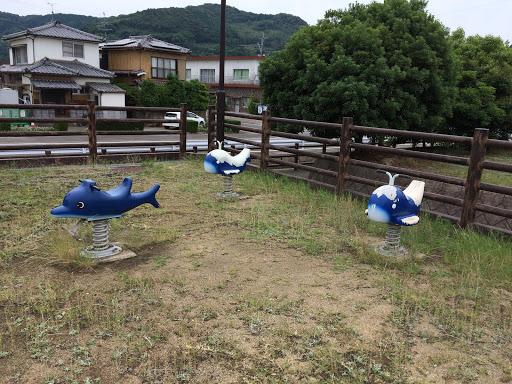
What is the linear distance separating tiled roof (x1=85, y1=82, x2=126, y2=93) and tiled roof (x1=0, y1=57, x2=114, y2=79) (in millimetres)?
631

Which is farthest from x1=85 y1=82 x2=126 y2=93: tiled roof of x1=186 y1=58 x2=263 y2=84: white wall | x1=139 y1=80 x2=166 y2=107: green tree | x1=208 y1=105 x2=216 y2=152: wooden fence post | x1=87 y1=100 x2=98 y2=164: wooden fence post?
x1=87 y1=100 x2=98 y2=164: wooden fence post

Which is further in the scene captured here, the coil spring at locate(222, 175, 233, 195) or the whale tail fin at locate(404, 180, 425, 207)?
the coil spring at locate(222, 175, 233, 195)

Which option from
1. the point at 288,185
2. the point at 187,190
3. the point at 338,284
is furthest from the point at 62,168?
the point at 338,284

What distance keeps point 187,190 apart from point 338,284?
4177 mm

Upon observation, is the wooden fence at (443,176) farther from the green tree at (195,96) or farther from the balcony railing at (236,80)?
the balcony railing at (236,80)

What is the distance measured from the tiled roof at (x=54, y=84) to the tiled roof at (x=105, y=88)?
115 centimetres

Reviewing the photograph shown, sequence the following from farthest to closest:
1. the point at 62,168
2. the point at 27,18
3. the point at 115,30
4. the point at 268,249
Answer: the point at 27,18 < the point at 115,30 < the point at 62,168 < the point at 268,249

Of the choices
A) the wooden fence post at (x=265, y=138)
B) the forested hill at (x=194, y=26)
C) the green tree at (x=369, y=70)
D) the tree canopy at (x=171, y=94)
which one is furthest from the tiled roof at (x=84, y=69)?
the wooden fence post at (x=265, y=138)

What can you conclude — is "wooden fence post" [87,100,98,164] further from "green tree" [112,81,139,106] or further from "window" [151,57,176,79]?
"window" [151,57,176,79]

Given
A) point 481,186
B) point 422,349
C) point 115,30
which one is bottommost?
point 422,349

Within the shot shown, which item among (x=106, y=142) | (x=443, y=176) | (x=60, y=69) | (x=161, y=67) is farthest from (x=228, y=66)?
(x=443, y=176)

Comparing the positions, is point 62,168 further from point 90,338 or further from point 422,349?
point 422,349

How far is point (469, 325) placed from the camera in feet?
11.3

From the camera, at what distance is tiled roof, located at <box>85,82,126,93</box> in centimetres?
3169
